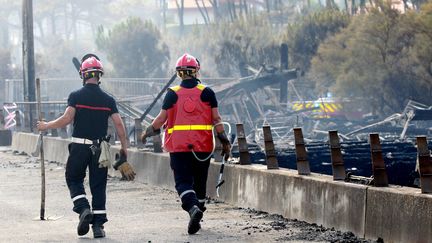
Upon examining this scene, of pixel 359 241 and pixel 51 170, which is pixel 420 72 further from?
pixel 359 241

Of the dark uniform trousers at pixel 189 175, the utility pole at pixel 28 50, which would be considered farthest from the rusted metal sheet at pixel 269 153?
the utility pole at pixel 28 50

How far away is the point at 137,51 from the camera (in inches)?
3620

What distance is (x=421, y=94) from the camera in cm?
5494

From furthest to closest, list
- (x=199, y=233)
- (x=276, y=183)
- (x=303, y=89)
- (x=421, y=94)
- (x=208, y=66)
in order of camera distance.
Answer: (x=208, y=66) → (x=303, y=89) → (x=421, y=94) → (x=276, y=183) → (x=199, y=233)

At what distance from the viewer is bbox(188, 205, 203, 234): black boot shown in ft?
39.1

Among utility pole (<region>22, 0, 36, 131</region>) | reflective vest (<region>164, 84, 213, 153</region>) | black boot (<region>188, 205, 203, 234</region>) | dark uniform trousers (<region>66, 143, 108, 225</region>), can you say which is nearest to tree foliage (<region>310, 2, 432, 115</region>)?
utility pole (<region>22, 0, 36, 131</region>)

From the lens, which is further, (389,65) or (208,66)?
(208,66)

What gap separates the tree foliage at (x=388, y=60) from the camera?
55.2 meters

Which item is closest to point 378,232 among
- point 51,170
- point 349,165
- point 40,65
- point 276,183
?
Result: point 276,183

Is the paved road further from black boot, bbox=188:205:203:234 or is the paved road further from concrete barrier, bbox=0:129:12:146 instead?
concrete barrier, bbox=0:129:12:146

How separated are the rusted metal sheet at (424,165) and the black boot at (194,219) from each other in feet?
8.37

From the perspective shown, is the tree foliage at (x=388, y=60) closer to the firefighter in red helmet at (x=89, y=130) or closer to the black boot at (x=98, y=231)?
the firefighter in red helmet at (x=89, y=130)

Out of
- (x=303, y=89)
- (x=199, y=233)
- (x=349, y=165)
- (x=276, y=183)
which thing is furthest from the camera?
(x=303, y=89)

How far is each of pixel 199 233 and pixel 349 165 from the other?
9.54 m
